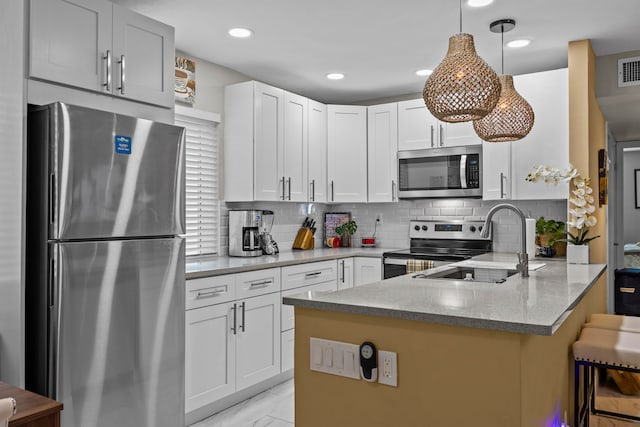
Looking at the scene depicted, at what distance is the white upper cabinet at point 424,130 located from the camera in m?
4.48

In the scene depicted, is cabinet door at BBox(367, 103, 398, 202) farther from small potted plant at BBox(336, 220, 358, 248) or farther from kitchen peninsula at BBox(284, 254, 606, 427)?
kitchen peninsula at BBox(284, 254, 606, 427)

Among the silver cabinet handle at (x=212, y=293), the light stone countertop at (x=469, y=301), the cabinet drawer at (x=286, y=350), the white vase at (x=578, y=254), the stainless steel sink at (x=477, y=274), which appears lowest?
the cabinet drawer at (x=286, y=350)

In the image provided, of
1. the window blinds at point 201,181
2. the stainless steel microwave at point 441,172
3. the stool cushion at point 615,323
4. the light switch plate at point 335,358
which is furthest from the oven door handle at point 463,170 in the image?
the light switch plate at point 335,358

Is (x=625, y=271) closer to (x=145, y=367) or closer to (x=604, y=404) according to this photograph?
(x=604, y=404)

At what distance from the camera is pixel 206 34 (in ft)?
11.5

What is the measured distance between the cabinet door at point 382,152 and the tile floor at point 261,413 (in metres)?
2.07

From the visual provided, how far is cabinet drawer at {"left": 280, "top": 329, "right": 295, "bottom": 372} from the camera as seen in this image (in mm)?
3840

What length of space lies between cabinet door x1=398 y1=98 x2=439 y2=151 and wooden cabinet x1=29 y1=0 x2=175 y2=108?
2.46 metres

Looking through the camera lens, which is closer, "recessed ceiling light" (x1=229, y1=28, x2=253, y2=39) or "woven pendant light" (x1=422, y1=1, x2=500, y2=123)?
"woven pendant light" (x1=422, y1=1, x2=500, y2=123)

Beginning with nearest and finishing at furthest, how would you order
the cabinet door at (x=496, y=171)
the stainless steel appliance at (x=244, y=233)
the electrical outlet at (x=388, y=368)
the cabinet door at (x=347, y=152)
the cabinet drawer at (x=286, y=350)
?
the electrical outlet at (x=388, y=368) < the cabinet drawer at (x=286, y=350) < the stainless steel appliance at (x=244, y=233) < the cabinet door at (x=496, y=171) < the cabinet door at (x=347, y=152)

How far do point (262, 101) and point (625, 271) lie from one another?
4.35m

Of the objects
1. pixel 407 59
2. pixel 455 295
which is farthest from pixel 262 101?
pixel 455 295

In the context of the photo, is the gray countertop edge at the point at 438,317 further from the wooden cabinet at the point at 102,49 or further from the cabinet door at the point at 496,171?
the cabinet door at the point at 496,171

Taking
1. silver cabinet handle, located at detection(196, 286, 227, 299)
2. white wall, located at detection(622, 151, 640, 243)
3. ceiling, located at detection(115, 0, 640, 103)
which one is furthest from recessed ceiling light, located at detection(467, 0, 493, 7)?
white wall, located at detection(622, 151, 640, 243)
